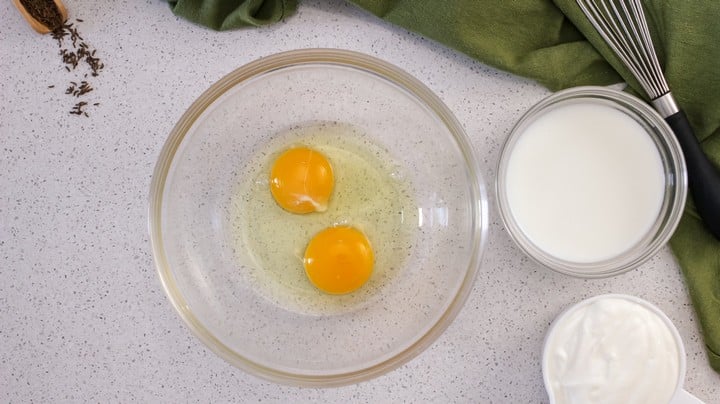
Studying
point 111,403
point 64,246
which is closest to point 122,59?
point 64,246

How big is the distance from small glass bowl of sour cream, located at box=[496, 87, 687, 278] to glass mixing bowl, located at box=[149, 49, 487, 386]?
0.42 ft

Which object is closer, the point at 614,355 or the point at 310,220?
the point at 614,355

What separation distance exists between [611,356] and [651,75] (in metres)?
0.68

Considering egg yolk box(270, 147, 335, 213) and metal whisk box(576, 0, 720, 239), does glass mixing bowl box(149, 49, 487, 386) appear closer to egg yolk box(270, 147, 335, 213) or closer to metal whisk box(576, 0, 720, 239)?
egg yolk box(270, 147, 335, 213)

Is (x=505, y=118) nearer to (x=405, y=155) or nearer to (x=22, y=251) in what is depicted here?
(x=405, y=155)

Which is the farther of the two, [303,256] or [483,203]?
[303,256]

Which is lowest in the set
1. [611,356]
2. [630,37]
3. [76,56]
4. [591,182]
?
[611,356]

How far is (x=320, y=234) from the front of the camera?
4.97 feet

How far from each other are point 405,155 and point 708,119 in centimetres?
74

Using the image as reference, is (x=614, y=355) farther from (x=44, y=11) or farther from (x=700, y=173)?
(x=44, y=11)

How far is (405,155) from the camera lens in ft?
5.06

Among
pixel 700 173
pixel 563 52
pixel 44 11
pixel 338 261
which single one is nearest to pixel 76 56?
pixel 44 11

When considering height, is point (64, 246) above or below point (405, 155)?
below

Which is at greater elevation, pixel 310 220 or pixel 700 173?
pixel 700 173
